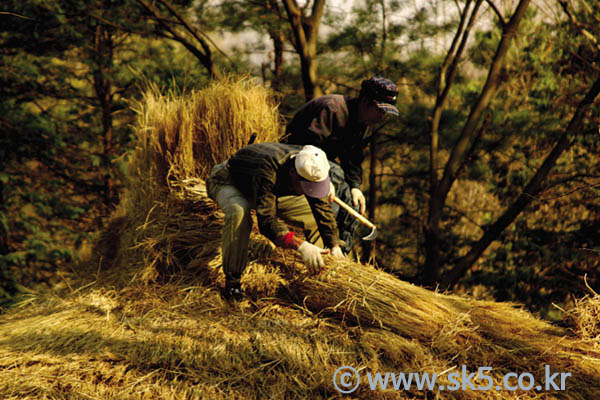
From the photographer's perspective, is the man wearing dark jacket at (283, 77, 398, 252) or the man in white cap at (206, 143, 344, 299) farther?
the man wearing dark jacket at (283, 77, 398, 252)

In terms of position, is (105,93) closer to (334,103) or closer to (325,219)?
(334,103)

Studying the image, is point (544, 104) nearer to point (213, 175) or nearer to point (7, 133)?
point (213, 175)

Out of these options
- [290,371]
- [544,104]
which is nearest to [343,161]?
[290,371]

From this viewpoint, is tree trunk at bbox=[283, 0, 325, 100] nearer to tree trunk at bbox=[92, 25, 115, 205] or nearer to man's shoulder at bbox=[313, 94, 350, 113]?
man's shoulder at bbox=[313, 94, 350, 113]

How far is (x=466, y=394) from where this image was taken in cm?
186

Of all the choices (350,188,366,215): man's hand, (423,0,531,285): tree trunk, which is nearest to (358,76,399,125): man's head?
(350,188,366,215): man's hand

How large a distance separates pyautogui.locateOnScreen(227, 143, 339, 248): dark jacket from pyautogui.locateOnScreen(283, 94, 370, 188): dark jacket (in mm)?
334

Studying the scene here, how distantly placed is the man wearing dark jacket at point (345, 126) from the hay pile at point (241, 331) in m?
0.67

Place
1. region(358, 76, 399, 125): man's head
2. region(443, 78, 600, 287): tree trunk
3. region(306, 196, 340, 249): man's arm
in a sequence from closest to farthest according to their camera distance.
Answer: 1. region(306, 196, 340, 249): man's arm
2. region(358, 76, 399, 125): man's head
3. region(443, 78, 600, 287): tree trunk

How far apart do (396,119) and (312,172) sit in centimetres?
437

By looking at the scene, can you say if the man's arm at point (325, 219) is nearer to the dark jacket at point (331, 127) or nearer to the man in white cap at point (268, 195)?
the man in white cap at point (268, 195)

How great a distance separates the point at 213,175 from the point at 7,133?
16.5 ft

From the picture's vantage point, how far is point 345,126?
2982 mm

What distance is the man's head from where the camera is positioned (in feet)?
9.24
